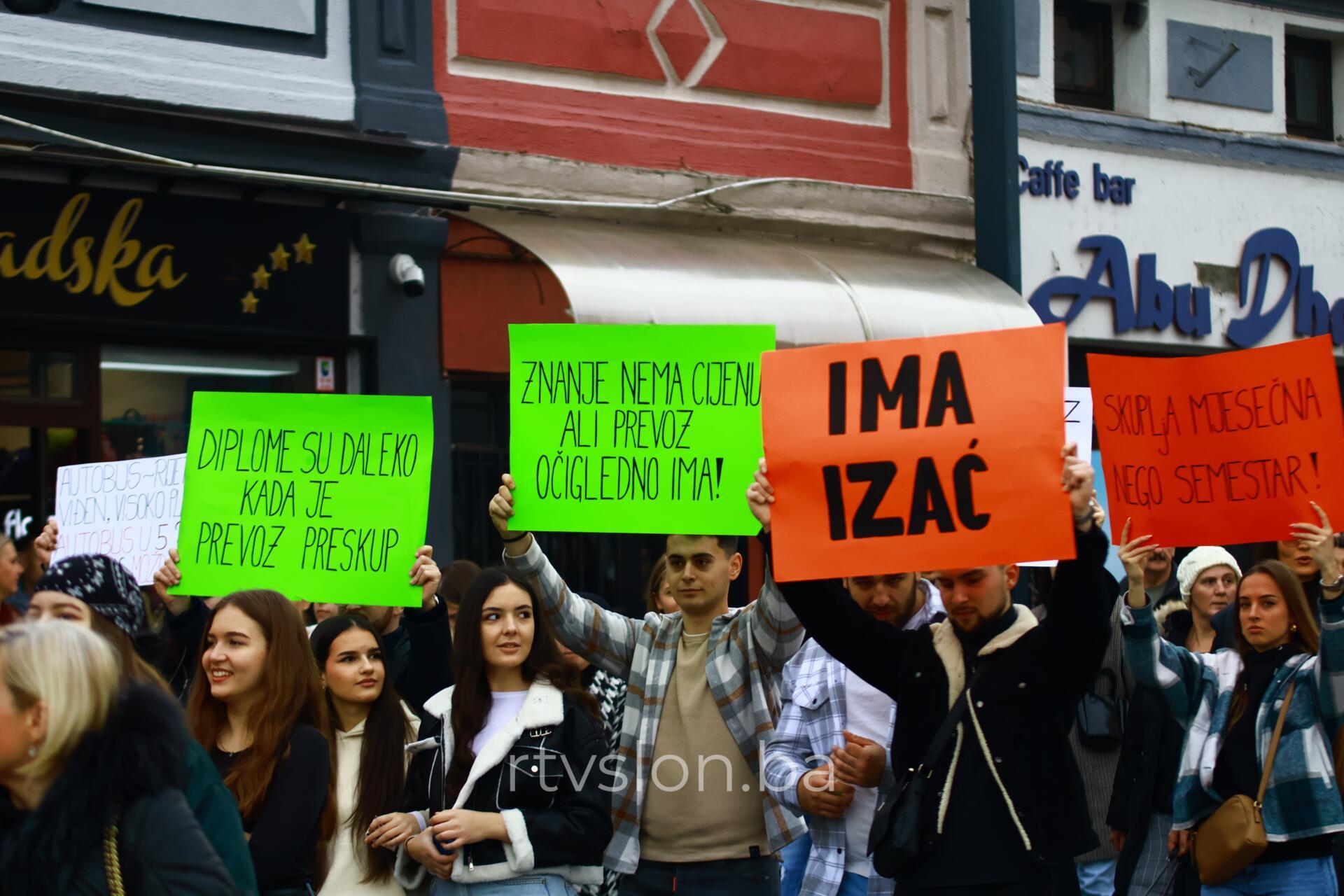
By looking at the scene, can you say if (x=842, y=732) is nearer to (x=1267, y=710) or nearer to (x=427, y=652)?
(x=1267, y=710)

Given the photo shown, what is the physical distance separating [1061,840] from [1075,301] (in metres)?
9.83

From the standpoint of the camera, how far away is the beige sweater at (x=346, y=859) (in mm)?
5457

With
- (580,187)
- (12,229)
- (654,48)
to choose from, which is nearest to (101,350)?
(12,229)

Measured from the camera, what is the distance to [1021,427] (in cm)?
486

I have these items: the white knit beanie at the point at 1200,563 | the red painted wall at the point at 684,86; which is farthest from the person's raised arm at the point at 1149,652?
the red painted wall at the point at 684,86

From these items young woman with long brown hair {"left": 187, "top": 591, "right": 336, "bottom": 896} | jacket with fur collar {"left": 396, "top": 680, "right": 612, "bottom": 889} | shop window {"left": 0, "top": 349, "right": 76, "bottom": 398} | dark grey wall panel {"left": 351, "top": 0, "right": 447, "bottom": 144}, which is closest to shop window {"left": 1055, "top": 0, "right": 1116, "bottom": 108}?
dark grey wall panel {"left": 351, "top": 0, "right": 447, "bottom": 144}

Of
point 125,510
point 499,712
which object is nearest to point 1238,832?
point 499,712

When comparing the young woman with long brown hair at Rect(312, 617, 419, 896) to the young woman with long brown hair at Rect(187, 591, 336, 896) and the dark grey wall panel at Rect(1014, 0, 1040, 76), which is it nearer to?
the young woman with long brown hair at Rect(187, 591, 336, 896)

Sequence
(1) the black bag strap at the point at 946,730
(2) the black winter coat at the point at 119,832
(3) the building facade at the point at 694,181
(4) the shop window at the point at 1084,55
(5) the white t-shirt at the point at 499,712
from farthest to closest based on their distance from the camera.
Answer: (4) the shop window at the point at 1084,55 < (3) the building facade at the point at 694,181 < (5) the white t-shirt at the point at 499,712 < (1) the black bag strap at the point at 946,730 < (2) the black winter coat at the point at 119,832

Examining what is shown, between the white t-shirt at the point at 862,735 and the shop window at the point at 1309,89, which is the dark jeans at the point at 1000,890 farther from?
the shop window at the point at 1309,89

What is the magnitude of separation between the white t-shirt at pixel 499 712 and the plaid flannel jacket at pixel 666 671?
27cm

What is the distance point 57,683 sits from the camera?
3.34 metres

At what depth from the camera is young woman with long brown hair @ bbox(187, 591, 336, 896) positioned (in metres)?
4.84

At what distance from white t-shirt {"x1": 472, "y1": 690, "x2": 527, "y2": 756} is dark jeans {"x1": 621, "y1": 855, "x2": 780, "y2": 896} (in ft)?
1.99
